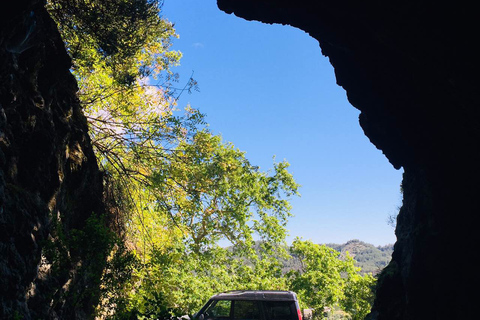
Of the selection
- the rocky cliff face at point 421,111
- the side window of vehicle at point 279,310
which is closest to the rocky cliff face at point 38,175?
the rocky cliff face at point 421,111

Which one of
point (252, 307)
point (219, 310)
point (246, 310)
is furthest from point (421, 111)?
point (219, 310)

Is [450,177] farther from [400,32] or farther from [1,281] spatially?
[1,281]

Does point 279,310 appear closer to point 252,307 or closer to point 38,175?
point 252,307

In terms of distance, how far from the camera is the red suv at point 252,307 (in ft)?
29.6

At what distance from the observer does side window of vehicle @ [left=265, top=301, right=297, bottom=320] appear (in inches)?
353

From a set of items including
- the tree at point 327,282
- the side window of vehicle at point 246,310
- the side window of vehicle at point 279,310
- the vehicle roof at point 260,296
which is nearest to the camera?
the side window of vehicle at point 279,310

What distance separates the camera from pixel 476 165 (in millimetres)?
6594

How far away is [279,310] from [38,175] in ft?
25.3

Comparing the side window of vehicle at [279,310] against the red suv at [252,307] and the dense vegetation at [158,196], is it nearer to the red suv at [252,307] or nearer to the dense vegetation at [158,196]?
the red suv at [252,307]

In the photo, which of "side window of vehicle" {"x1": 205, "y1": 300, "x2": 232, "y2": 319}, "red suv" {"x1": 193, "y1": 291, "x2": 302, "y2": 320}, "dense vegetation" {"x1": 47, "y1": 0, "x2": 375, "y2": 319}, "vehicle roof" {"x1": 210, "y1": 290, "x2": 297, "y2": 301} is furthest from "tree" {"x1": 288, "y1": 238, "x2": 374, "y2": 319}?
"side window of vehicle" {"x1": 205, "y1": 300, "x2": 232, "y2": 319}

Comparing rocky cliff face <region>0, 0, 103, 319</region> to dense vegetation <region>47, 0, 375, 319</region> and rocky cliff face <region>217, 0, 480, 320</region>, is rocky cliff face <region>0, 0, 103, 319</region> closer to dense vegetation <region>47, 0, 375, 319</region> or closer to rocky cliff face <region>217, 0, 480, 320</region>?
dense vegetation <region>47, 0, 375, 319</region>

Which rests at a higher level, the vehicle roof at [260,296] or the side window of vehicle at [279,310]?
the vehicle roof at [260,296]

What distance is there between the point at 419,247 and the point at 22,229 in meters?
9.01

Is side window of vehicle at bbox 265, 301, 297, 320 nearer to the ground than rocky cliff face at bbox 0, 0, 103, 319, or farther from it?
nearer to the ground
